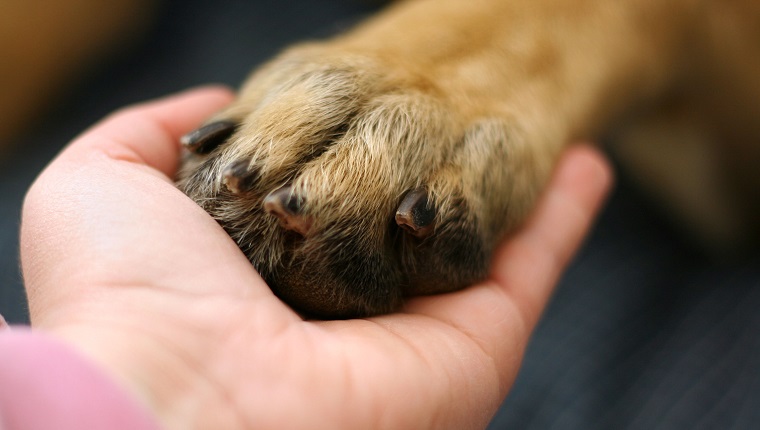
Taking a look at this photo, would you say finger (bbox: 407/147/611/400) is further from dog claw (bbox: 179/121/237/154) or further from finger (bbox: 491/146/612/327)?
dog claw (bbox: 179/121/237/154)

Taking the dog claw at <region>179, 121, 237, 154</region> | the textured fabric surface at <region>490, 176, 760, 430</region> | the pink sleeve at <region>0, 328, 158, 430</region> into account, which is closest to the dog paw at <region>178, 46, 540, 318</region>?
the dog claw at <region>179, 121, 237, 154</region>

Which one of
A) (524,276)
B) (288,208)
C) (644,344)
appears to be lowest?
(644,344)

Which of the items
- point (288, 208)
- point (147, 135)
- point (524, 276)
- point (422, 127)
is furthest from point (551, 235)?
point (147, 135)

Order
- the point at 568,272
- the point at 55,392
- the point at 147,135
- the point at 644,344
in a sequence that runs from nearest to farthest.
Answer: the point at 55,392
the point at 147,135
the point at 644,344
the point at 568,272

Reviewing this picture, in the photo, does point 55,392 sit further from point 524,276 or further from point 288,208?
point 524,276

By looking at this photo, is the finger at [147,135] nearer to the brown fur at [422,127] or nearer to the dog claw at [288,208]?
the brown fur at [422,127]

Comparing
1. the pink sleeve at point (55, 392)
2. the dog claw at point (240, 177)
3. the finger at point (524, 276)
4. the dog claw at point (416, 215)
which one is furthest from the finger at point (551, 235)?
the pink sleeve at point (55, 392)
